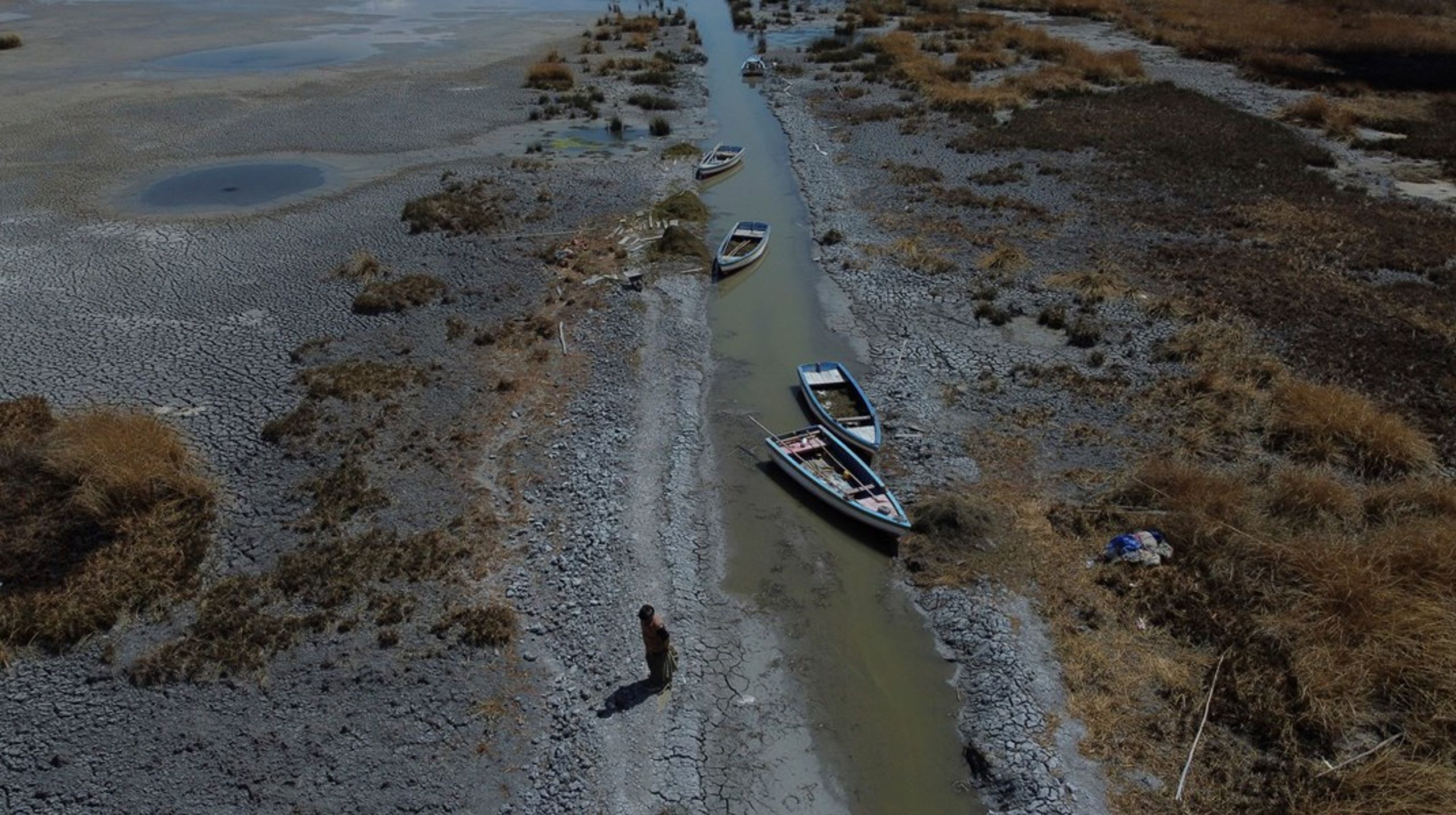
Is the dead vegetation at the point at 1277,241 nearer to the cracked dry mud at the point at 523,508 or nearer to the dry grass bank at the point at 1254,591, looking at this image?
the dry grass bank at the point at 1254,591

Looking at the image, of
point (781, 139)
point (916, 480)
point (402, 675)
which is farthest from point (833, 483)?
point (781, 139)

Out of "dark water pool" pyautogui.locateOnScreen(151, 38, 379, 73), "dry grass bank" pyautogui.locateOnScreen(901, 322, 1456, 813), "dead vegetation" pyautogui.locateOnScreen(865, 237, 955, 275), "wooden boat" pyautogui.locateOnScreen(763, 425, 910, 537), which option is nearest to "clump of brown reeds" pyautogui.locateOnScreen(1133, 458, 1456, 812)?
"dry grass bank" pyautogui.locateOnScreen(901, 322, 1456, 813)

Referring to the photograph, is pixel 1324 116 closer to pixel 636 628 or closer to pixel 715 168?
pixel 715 168

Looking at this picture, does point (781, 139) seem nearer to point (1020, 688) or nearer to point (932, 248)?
point (932, 248)

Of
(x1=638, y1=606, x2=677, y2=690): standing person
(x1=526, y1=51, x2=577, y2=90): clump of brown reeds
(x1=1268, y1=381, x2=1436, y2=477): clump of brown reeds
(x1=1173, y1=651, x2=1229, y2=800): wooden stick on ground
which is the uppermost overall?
(x1=526, y1=51, x2=577, y2=90): clump of brown reeds

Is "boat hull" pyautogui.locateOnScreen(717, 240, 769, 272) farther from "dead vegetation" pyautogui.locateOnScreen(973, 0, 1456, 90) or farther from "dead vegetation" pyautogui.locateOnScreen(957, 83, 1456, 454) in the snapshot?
"dead vegetation" pyautogui.locateOnScreen(973, 0, 1456, 90)
